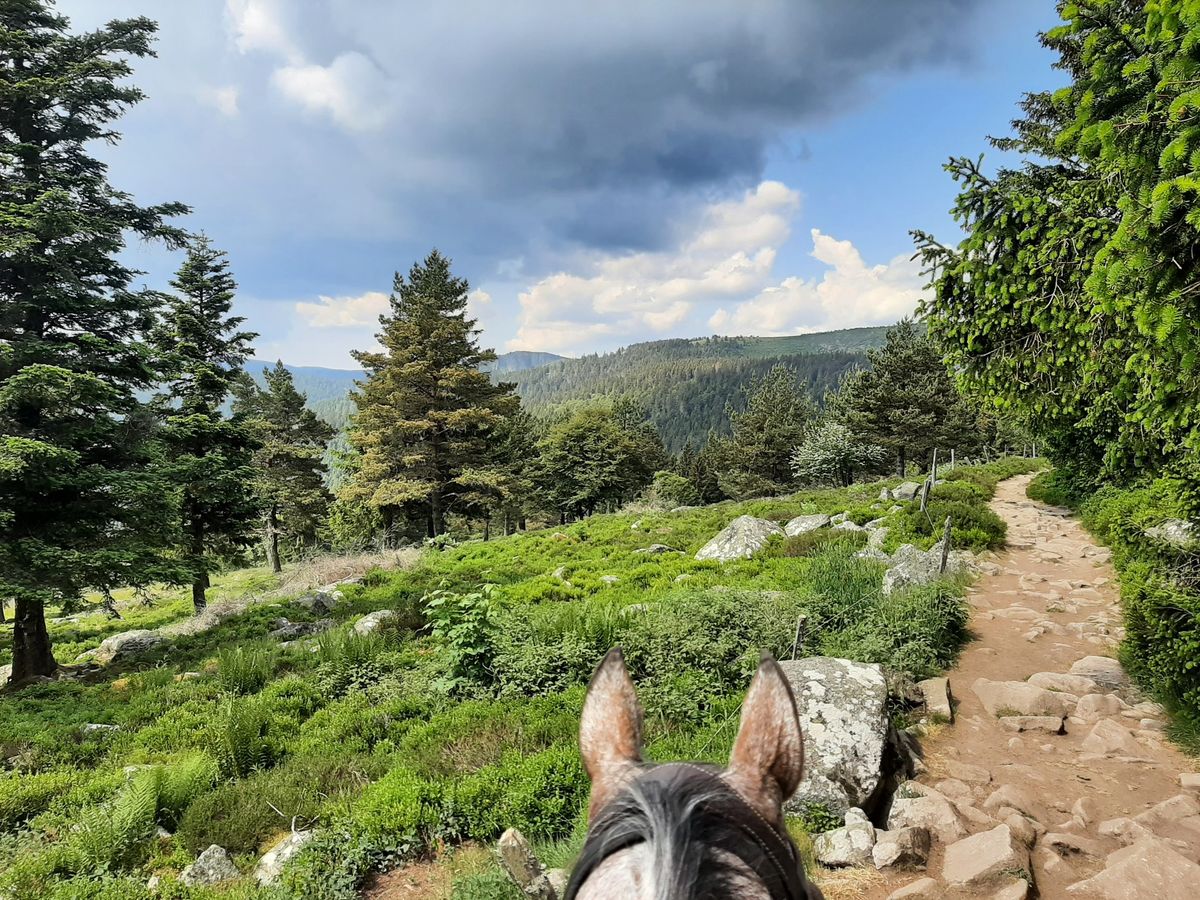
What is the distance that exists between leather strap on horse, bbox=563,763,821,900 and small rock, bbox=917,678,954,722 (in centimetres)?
600

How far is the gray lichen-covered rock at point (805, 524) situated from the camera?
574 inches

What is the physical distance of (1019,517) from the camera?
15961 mm

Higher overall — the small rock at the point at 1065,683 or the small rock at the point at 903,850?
the small rock at the point at 903,850

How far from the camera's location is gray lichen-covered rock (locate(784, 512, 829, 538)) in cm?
1458

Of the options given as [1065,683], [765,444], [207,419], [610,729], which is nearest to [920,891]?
[610,729]

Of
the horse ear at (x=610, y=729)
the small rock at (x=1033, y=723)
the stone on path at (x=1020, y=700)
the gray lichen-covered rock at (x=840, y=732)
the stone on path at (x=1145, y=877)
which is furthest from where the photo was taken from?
the stone on path at (x=1020, y=700)

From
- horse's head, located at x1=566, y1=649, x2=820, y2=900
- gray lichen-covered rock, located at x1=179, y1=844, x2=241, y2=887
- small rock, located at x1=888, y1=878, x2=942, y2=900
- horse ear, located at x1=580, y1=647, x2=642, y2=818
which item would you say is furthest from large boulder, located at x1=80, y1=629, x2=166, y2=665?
horse's head, located at x1=566, y1=649, x2=820, y2=900

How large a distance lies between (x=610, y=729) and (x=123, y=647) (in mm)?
14525

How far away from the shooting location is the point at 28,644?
9.61 meters

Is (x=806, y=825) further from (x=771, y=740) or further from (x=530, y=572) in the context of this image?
(x=530, y=572)

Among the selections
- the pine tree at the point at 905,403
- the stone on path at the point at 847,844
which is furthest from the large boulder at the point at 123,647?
the pine tree at the point at 905,403

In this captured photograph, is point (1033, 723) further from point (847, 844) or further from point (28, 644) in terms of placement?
point (28, 644)

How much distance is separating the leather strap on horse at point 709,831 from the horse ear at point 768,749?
0.66 ft

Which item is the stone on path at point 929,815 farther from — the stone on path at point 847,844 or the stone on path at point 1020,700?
the stone on path at point 1020,700
